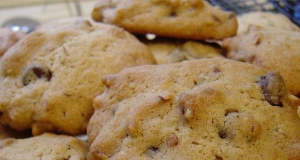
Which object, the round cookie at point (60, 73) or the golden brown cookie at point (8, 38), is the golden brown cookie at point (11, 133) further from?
the golden brown cookie at point (8, 38)

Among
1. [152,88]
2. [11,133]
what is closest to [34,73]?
[11,133]

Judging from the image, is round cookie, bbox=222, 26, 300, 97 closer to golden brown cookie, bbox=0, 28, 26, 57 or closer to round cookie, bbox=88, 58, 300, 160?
round cookie, bbox=88, 58, 300, 160

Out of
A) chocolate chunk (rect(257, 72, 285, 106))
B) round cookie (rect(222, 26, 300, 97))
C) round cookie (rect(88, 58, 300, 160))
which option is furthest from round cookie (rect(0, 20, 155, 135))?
chocolate chunk (rect(257, 72, 285, 106))

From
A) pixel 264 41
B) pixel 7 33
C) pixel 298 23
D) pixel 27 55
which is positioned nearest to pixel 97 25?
pixel 27 55

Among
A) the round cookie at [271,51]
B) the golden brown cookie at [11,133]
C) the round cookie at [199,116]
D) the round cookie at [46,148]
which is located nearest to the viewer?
the round cookie at [199,116]

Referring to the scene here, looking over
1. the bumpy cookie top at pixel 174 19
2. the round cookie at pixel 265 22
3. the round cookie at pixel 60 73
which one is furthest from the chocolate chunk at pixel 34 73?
the round cookie at pixel 265 22

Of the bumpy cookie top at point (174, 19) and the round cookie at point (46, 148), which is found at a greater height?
the bumpy cookie top at point (174, 19)
